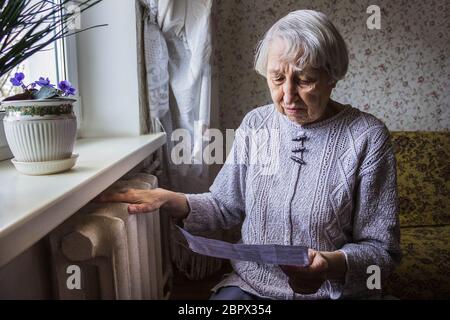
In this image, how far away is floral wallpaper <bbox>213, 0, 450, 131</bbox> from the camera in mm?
1966

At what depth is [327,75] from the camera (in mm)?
814

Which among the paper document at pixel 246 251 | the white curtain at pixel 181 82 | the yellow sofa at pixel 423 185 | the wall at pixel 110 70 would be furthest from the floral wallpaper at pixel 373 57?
the paper document at pixel 246 251

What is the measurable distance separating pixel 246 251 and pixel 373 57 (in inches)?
68.4

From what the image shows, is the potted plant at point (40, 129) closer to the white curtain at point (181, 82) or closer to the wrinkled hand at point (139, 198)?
the wrinkled hand at point (139, 198)

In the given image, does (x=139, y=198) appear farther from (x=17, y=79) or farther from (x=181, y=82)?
(x=181, y=82)

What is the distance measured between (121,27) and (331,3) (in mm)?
1229

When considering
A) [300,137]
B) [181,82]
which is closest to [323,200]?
[300,137]

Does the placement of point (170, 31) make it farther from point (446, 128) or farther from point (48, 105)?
point (446, 128)

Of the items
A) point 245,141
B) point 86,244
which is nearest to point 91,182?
point 86,244

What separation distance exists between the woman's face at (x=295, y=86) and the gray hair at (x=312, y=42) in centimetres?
1

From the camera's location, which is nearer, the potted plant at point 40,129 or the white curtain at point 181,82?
the potted plant at point 40,129

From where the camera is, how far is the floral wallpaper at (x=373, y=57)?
6.45 ft

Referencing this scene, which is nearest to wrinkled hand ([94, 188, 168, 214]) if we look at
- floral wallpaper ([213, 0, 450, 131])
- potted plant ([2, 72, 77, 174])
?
potted plant ([2, 72, 77, 174])
